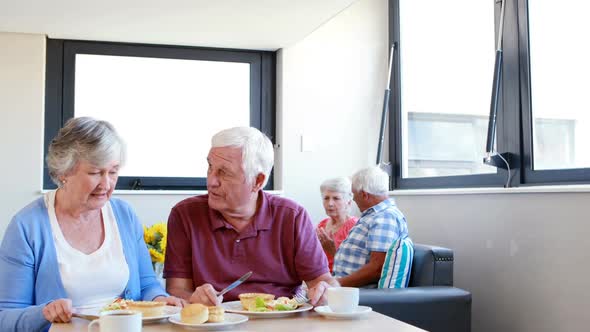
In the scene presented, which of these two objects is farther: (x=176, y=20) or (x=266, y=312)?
(x=176, y=20)

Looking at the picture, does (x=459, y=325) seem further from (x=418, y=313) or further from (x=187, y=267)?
(x=187, y=267)

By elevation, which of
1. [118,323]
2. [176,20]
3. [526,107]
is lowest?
[118,323]

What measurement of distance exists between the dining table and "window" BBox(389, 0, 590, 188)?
1730mm

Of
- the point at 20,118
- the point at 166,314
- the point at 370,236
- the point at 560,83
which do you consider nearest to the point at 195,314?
the point at 166,314

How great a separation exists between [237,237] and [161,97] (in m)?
2.73

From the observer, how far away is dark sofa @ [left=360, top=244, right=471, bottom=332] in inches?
111

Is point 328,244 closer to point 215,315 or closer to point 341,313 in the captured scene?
point 341,313

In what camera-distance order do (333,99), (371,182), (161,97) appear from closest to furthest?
(371,182)
(161,97)
(333,99)

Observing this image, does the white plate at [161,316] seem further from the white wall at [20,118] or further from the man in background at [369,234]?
the white wall at [20,118]

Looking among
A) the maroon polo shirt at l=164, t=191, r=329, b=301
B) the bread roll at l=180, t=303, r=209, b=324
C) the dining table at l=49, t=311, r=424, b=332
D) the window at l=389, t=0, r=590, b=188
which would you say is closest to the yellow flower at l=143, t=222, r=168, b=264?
the maroon polo shirt at l=164, t=191, r=329, b=301

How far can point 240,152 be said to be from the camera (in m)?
2.13

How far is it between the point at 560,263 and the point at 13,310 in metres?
2.18

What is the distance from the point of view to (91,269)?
1956mm

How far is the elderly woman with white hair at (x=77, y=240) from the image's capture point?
185 cm
